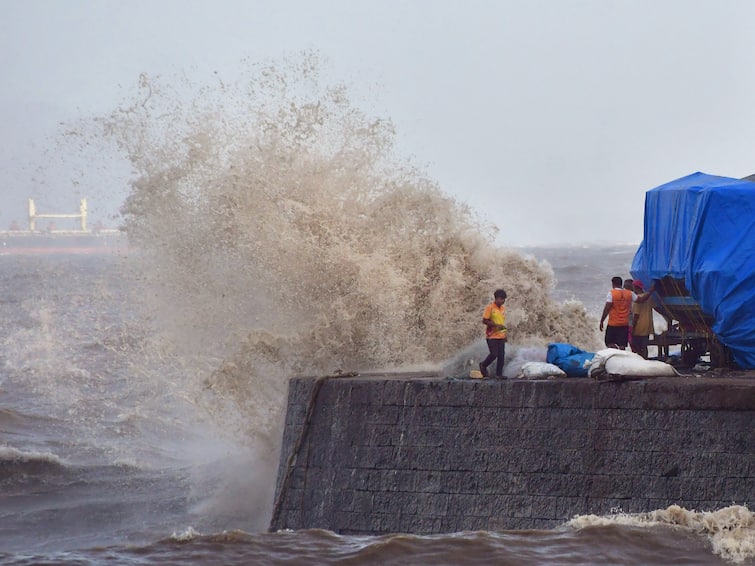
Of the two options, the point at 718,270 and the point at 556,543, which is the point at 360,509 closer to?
the point at 556,543

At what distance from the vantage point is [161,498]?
38.1 ft

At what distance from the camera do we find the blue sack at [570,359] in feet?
28.2

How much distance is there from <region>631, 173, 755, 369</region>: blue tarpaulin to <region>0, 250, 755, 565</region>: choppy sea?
1.89 m

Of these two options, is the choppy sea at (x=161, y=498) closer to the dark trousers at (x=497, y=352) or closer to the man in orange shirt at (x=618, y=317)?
the dark trousers at (x=497, y=352)

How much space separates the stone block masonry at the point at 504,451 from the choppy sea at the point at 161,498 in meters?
0.20

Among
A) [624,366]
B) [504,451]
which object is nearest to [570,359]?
[624,366]

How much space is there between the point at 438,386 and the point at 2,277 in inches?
2136

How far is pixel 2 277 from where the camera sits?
58.8m

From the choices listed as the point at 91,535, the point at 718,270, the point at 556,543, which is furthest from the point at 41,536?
the point at 718,270

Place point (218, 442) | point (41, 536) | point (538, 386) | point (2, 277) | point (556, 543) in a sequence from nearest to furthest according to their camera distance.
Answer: point (556, 543) < point (538, 386) < point (41, 536) < point (218, 442) < point (2, 277)

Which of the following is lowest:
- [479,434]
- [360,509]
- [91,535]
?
[91,535]

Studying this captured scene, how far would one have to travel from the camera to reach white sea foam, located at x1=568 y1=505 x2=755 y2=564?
24.1 ft

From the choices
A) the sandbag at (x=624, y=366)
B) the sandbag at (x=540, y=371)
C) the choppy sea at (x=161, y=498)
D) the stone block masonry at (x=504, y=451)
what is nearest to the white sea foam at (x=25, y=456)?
the choppy sea at (x=161, y=498)

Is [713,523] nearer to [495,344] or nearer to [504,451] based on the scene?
[504,451]
